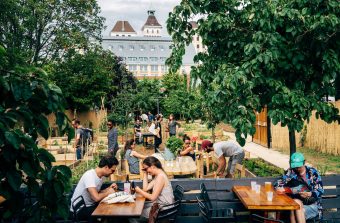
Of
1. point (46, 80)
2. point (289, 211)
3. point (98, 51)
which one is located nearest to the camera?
point (46, 80)

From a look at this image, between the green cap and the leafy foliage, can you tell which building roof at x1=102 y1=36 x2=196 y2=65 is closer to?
the leafy foliage

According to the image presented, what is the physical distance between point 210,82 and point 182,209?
210 centimetres

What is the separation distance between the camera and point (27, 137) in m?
2.67

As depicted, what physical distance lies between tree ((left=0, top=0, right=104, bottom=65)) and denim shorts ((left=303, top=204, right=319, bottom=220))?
24.3m

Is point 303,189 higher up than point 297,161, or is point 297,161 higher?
point 297,161

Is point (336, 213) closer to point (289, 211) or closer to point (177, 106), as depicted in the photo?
point (289, 211)

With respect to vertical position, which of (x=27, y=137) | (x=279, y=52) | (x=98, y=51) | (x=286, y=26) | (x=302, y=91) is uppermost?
(x=98, y=51)

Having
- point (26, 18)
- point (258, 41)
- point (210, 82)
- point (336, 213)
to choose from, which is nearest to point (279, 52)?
point (258, 41)

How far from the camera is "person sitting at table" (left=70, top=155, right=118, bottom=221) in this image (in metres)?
5.70

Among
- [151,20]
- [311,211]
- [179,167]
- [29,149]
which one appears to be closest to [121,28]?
[151,20]

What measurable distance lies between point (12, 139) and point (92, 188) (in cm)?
332

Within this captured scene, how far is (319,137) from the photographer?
16.9 m

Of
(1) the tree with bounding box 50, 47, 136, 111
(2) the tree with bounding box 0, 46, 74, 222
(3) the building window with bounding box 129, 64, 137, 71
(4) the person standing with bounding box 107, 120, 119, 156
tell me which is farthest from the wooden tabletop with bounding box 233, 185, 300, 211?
(3) the building window with bounding box 129, 64, 137, 71

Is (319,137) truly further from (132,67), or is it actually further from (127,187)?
(132,67)
